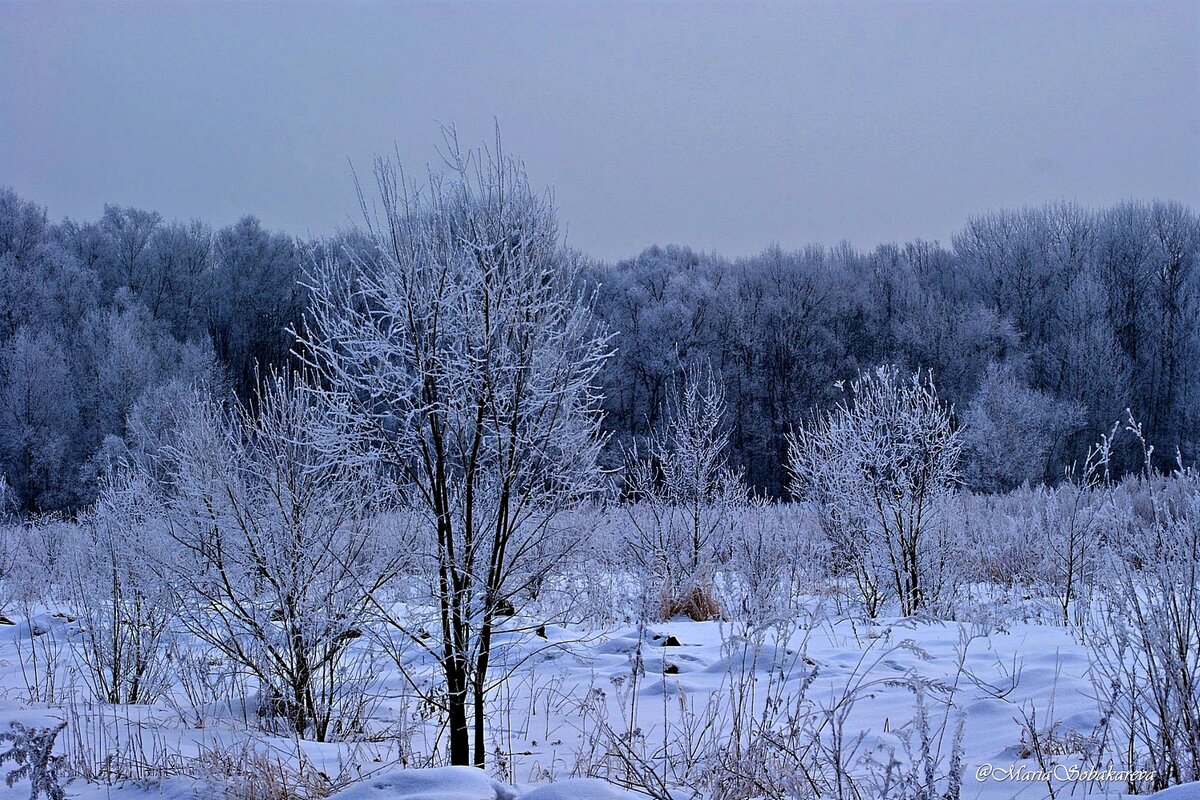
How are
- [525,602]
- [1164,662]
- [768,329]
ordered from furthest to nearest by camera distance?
[768,329] → [525,602] → [1164,662]

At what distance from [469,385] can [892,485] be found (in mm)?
7397

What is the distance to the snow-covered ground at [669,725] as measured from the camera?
3571 mm

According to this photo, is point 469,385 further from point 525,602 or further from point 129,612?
point 129,612

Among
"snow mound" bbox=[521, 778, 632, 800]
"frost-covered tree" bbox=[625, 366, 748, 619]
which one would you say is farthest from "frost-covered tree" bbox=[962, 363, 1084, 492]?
"snow mound" bbox=[521, 778, 632, 800]

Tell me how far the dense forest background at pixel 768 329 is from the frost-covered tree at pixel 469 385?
2508 centimetres

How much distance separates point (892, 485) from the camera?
10.4 meters

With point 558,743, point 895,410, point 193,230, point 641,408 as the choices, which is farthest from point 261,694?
point 193,230

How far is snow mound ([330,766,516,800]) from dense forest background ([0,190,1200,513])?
2657 cm

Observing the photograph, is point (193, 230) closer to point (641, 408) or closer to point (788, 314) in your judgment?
point (641, 408)

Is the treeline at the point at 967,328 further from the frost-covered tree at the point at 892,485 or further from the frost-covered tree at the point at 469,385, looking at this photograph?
the frost-covered tree at the point at 469,385

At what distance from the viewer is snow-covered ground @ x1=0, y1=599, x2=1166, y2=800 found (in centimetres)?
357

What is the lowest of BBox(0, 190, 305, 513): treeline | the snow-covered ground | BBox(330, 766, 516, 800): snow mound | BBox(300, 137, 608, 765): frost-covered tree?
the snow-covered ground

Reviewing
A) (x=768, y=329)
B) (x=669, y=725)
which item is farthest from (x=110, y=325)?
(x=669, y=725)

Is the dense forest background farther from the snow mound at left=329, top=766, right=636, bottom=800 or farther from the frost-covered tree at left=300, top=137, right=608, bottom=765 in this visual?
the snow mound at left=329, top=766, right=636, bottom=800
